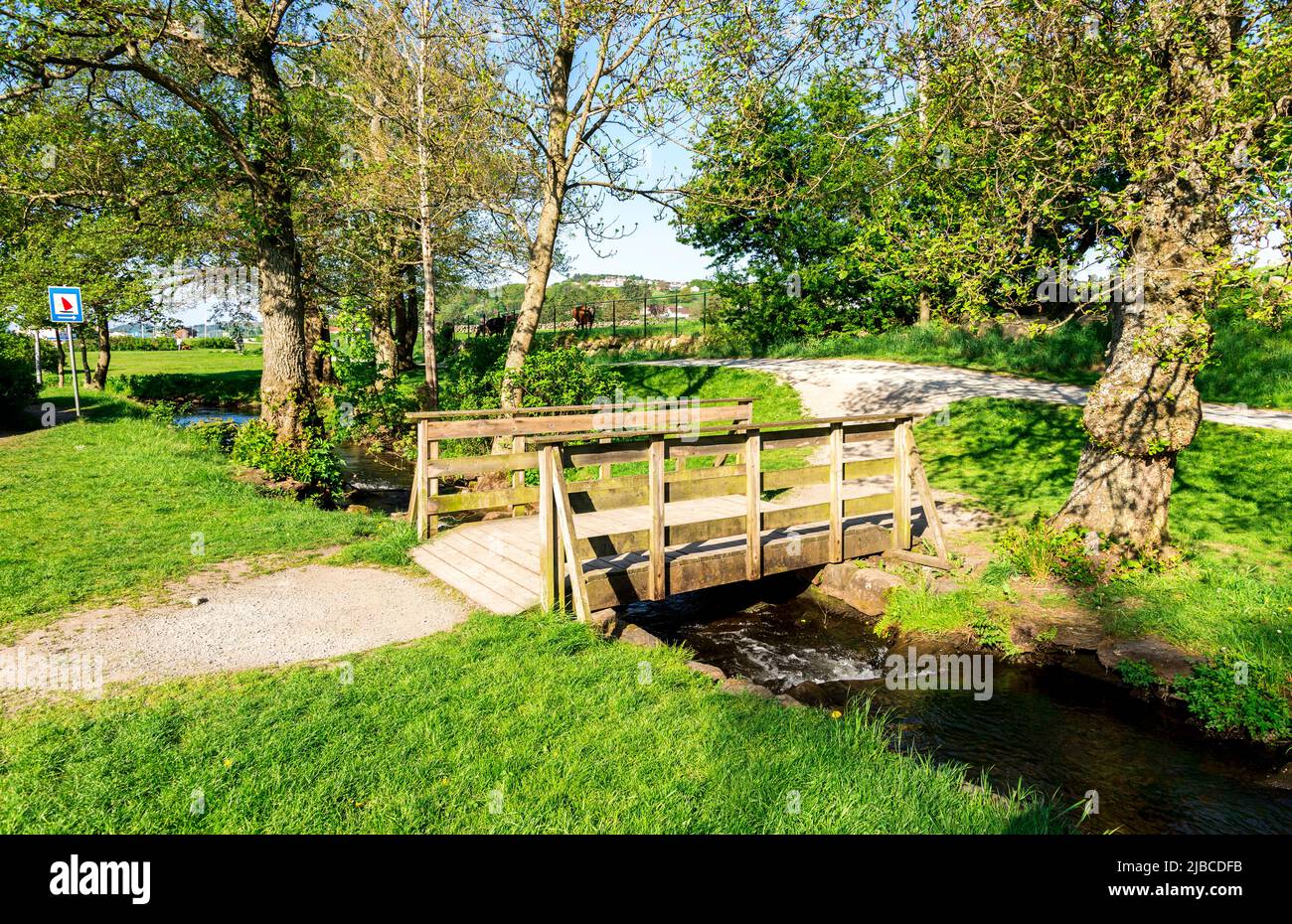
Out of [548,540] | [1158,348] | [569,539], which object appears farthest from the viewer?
[1158,348]

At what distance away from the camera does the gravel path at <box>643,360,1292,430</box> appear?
1427cm

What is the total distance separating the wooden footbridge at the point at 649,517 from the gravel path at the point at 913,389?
703 cm

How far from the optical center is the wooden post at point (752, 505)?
815 centimetres

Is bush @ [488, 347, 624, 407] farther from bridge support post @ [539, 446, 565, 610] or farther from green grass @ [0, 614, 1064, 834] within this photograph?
green grass @ [0, 614, 1064, 834]

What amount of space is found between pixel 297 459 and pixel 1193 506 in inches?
569

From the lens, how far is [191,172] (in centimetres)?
1297

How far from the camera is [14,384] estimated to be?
18.7m

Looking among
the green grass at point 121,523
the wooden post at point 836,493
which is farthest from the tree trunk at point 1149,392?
the green grass at point 121,523

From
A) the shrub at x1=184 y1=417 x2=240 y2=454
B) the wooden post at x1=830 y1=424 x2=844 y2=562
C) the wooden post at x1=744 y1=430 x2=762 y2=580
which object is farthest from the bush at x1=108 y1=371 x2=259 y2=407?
the wooden post at x1=830 y1=424 x2=844 y2=562

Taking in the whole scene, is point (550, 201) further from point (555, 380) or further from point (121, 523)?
point (121, 523)

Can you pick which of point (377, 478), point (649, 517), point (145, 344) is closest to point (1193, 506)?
point (649, 517)

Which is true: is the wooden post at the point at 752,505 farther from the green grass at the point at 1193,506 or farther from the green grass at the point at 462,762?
the green grass at the point at 1193,506

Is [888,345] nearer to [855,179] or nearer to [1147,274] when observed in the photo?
[855,179]
